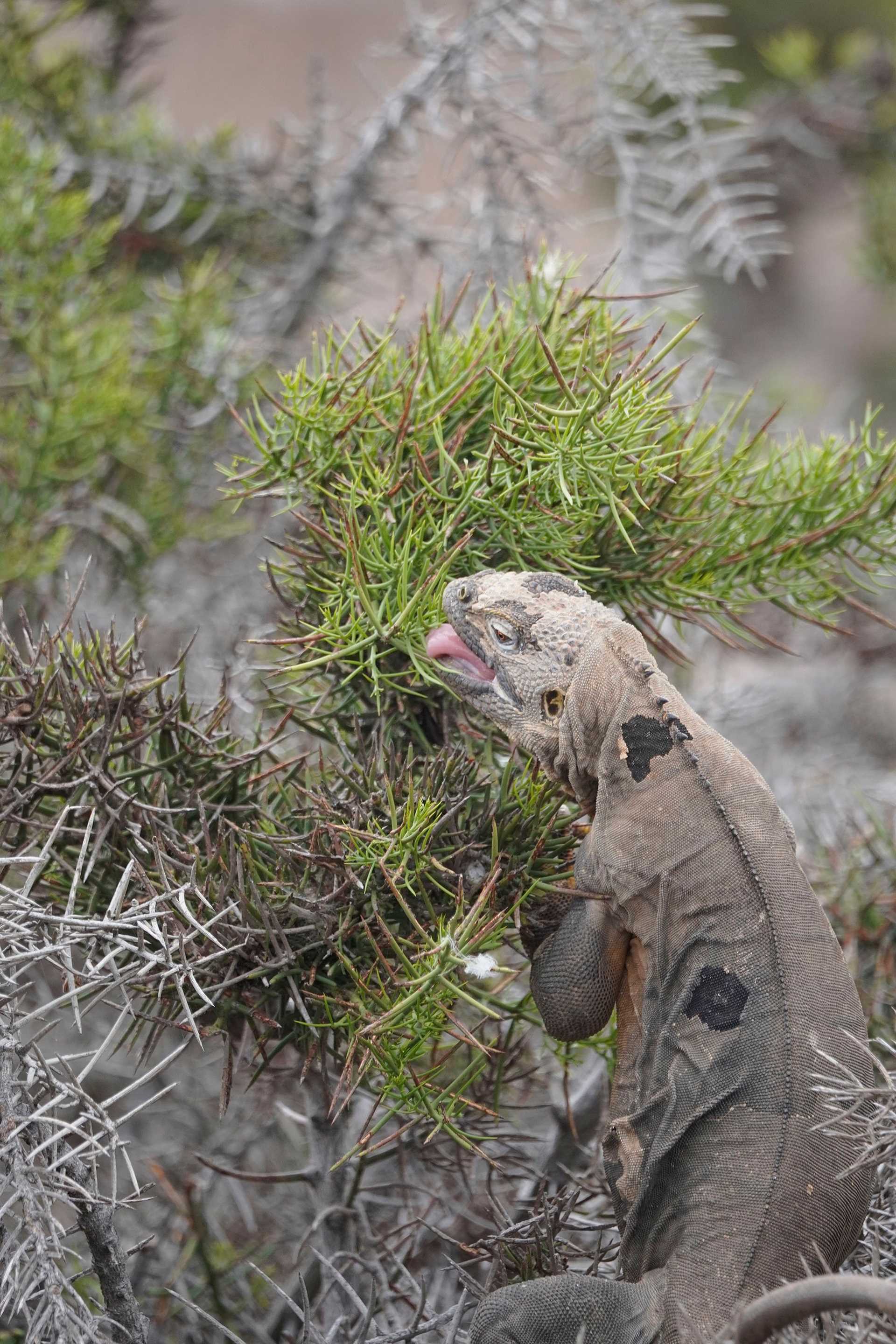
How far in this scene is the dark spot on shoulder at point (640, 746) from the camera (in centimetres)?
107

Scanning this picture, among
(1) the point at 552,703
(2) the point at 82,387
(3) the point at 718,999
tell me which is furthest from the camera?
(2) the point at 82,387

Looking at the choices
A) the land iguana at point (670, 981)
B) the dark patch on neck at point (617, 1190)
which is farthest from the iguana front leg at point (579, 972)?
the dark patch on neck at point (617, 1190)

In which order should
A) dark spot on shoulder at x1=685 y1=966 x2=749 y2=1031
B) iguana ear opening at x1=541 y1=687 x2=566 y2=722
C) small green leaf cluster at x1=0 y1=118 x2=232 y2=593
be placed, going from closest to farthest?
dark spot on shoulder at x1=685 y1=966 x2=749 y2=1031, iguana ear opening at x1=541 y1=687 x2=566 y2=722, small green leaf cluster at x1=0 y1=118 x2=232 y2=593

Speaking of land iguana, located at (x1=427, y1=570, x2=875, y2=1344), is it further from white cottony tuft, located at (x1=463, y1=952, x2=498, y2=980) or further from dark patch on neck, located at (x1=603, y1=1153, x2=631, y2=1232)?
white cottony tuft, located at (x1=463, y1=952, x2=498, y2=980)

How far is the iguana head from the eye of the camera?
1.07 metres

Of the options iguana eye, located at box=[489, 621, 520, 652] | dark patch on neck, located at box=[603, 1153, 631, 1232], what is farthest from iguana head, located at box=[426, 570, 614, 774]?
dark patch on neck, located at box=[603, 1153, 631, 1232]

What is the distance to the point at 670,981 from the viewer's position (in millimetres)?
1042

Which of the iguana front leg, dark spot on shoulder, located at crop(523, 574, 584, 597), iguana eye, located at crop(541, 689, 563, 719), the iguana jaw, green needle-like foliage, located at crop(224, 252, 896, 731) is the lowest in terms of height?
the iguana front leg

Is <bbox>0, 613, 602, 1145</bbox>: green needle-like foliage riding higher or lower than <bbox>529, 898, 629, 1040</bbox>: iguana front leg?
higher

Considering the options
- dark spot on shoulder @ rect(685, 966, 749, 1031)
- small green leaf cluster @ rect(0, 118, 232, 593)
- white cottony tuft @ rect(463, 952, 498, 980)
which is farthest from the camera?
small green leaf cluster @ rect(0, 118, 232, 593)

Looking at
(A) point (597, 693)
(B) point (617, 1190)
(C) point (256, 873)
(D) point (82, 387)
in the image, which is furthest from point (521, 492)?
(D) point (82, 387)

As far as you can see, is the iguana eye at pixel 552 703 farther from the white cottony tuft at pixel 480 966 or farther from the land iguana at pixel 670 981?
the white cottony tuft at pixel 480 966

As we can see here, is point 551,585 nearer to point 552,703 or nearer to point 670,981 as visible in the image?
Answer: point 552,703

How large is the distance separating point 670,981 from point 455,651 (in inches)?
13.5
